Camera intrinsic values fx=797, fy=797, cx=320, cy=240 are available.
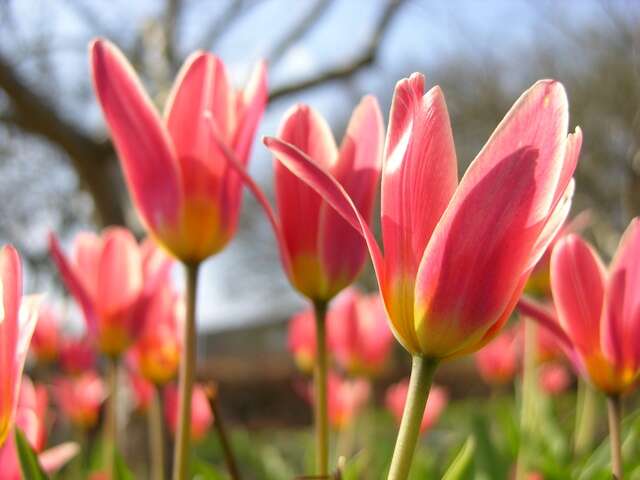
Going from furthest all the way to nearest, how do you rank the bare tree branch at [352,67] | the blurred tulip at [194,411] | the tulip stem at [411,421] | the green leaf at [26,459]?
the bare tree branch at [352,67] → the blurred tulip at [194,411] → the green leaf at [26,459] → the tulip stem at [411,421]

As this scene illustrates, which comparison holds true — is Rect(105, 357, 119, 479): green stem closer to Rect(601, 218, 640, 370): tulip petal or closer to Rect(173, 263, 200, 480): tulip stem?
Rect(173, 263, 200, 480): tulip stem

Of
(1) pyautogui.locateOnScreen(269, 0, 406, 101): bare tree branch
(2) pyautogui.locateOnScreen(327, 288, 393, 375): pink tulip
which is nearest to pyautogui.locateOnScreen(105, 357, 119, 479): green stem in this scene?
(2) pyautogui.locateOnScreen(327, 288, 393, 375): pink tulip

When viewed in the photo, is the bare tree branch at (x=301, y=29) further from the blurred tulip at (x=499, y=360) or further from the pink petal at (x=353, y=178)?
the pink petal at (x=353, y=178)

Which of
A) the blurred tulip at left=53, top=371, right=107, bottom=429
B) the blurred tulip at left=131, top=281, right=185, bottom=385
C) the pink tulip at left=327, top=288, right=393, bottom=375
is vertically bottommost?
the blurred tulip at left=53, top=371, right=107, bottom=429

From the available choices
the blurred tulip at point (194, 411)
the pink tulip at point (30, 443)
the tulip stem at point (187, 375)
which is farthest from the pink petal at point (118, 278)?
the blurred tulip at point (194, 411)

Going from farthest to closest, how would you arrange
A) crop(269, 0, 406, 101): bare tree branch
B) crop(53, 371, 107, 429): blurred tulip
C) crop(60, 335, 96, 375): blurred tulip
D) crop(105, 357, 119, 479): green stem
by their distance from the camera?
crop(269, 0, 406, 101): bare tree branch
crop(60, 335, 96, 375): blurred tulip
crop(53, 371, 107, 429): blurred tulip
crop(105, 357, 119, 479): green stem

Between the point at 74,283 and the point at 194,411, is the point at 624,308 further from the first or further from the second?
the point at 194,411
